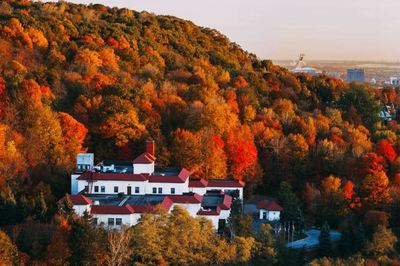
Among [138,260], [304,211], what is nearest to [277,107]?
[304,211]

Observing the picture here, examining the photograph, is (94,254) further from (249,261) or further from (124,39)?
(124,39)

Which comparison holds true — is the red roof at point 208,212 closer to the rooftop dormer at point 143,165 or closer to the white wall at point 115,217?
the white wall at point 115,217

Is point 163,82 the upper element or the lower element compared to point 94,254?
upper

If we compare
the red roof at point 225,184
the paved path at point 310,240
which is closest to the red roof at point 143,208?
the red roof at point 225,184

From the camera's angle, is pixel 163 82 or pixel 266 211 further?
pixel 163 82

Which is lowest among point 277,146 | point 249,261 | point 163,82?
point 249,261

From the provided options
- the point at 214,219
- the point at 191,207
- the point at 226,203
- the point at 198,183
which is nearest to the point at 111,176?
the point at 191,207

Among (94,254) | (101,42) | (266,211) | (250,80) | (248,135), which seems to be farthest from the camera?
(250,80)
